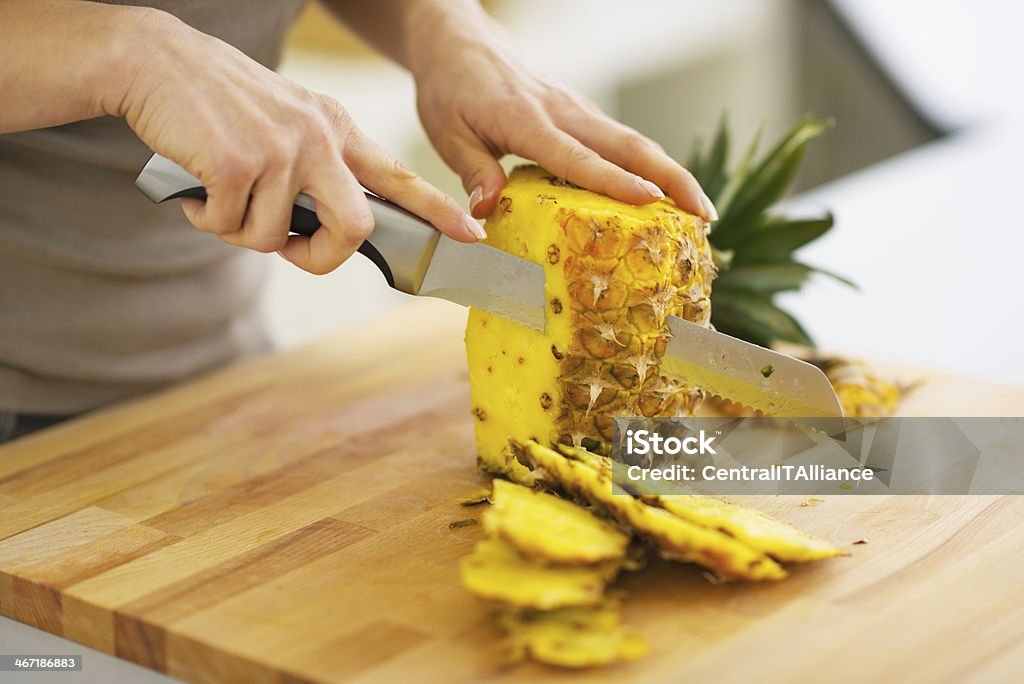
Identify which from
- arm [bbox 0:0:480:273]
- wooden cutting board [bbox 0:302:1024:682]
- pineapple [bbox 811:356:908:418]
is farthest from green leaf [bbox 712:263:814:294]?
arm [bbox 0:0:480:273]

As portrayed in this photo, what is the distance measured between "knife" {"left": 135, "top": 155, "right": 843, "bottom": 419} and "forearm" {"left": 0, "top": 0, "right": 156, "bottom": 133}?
29 cm

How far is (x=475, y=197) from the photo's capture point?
1360mm

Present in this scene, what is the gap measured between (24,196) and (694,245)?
2.83 ft

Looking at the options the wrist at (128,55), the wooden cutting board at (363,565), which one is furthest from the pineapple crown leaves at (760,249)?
the wrist at (128,55)

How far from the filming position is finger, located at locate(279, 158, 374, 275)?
3.71 feet

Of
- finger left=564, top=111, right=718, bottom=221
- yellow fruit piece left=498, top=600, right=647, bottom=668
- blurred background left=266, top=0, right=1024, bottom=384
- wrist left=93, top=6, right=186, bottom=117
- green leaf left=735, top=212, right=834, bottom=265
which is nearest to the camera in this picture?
yellow fruit piece left=498, top=600, right=647, bottom=668

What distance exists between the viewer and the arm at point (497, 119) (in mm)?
1352

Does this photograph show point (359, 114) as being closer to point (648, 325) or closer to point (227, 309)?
point (227, 309)

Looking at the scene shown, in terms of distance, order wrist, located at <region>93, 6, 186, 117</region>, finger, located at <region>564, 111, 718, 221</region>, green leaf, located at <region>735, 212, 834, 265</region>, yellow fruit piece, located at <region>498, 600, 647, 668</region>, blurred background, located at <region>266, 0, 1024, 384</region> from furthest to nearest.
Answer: blurred background, located at <region>266, 0, 1024, 384</region> < green leaf, located at <region>735, 212, 834, 265</region> < finger, located at <region>564, 111, 718, 221</region> < wrist, located at <region>93, 6, 186, 117</region> < yellow fruit piece, located at <region>498, 600, 647, 668</region>

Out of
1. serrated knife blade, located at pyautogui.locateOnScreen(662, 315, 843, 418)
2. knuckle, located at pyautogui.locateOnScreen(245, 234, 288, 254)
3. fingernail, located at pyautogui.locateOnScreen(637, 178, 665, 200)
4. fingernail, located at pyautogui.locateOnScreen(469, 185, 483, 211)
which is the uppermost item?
fingernail, located at pyautogui.locateOnScreen(637, 178, 665, 200)

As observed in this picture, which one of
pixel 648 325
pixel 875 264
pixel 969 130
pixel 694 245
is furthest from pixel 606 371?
pixel 969 130

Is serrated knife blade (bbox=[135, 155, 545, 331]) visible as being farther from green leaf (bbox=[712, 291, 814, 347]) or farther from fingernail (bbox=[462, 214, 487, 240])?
green leaf (bbox=[712, 291, 814, 347])

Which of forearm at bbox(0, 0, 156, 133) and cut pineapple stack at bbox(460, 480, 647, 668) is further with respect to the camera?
forearm at bbox(0, 0, 156, 133)

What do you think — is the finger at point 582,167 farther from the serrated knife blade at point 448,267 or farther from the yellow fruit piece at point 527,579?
the yellow fruit piece at point 527,579
